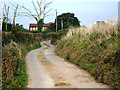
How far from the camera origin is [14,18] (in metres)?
38.8

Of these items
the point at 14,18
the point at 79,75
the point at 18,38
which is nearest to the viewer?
the point at 79,75

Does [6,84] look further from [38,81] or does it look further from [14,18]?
[14,18]

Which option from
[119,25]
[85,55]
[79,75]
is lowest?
[79,75]

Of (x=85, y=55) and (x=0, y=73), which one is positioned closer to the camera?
(x=0, y=73)

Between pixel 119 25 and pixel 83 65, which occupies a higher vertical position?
pixel 119 25

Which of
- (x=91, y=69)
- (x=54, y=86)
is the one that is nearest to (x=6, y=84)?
(x=54, y=86)

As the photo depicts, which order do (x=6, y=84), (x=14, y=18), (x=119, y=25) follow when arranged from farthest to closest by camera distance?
(x=14, y=18)
(x=119, y=25)
(x=6, y=84)

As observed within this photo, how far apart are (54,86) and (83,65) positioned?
3.69m

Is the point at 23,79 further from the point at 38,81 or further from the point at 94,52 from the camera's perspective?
the point at 94,52

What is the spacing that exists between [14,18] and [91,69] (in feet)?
104

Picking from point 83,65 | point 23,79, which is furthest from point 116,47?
point 23,79

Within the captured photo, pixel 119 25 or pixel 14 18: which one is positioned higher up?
pixel 14 18

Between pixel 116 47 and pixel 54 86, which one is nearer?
pixel 54 86

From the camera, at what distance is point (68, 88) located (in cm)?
694
